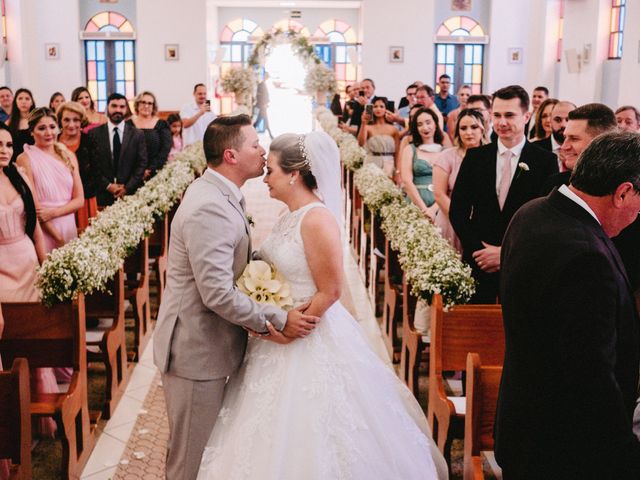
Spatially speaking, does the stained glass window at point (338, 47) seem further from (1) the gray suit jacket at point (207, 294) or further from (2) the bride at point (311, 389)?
(1) the gray suit jacket at point (207, 294)

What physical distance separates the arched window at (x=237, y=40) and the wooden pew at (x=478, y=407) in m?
25.5

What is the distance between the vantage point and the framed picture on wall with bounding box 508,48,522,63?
22.2 metres

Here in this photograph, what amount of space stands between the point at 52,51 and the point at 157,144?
1424cm

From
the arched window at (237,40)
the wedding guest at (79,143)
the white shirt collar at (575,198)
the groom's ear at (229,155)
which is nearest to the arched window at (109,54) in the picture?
the arched window at (237,40)

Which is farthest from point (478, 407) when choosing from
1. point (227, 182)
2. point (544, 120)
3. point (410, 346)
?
point (544, 120)

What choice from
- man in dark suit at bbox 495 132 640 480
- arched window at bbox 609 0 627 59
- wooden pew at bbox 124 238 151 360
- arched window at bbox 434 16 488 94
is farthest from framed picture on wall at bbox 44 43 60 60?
man in dark suit at bbox 495 132 640 480

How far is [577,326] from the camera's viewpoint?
6.24ft

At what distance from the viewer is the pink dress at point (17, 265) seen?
14.8 feet

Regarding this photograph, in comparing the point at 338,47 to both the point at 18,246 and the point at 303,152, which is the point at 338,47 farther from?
the point at 303,152

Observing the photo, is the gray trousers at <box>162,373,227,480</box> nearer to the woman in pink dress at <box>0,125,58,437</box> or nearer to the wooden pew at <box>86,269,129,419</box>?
the woman in pink dress at <box>0,125,58,437</box>

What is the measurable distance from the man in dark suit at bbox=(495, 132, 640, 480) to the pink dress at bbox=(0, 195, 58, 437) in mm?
3161

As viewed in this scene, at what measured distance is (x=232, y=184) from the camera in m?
3.03

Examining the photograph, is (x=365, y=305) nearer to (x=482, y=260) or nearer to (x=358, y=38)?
(x=482, y=260)

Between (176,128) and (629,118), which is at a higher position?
(629,118)
